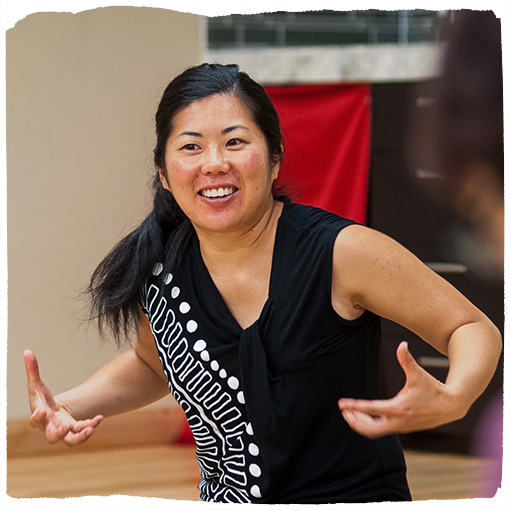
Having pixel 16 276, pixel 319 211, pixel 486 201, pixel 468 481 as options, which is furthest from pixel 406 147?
pixel 319 211

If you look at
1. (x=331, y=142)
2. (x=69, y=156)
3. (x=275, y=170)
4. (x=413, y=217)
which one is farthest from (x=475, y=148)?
(x=275, y=170)

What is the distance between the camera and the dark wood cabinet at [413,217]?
216cm

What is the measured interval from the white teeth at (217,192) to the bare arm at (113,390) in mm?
194

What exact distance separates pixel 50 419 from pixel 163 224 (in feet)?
0.77

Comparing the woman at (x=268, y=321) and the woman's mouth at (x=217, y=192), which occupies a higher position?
the woman's mouth at (x=217, y=192)

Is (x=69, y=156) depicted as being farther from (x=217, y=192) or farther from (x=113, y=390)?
(x=217, y=192)

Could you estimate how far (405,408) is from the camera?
61 centimetres

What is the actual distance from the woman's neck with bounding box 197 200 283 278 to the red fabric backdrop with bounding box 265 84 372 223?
4.55ft

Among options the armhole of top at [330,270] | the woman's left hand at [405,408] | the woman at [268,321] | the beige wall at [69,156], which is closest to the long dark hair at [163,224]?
the woman at [268,321]

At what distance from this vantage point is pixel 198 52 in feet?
7.95

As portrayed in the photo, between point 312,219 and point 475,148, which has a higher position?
point 475,148

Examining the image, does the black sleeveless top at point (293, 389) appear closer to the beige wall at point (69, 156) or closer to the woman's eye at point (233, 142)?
the woman's eye at point (233, 142)

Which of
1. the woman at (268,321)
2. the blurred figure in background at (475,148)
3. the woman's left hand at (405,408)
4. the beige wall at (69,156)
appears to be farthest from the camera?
the beige wall at (69,156)

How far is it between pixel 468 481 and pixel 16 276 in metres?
1.23
